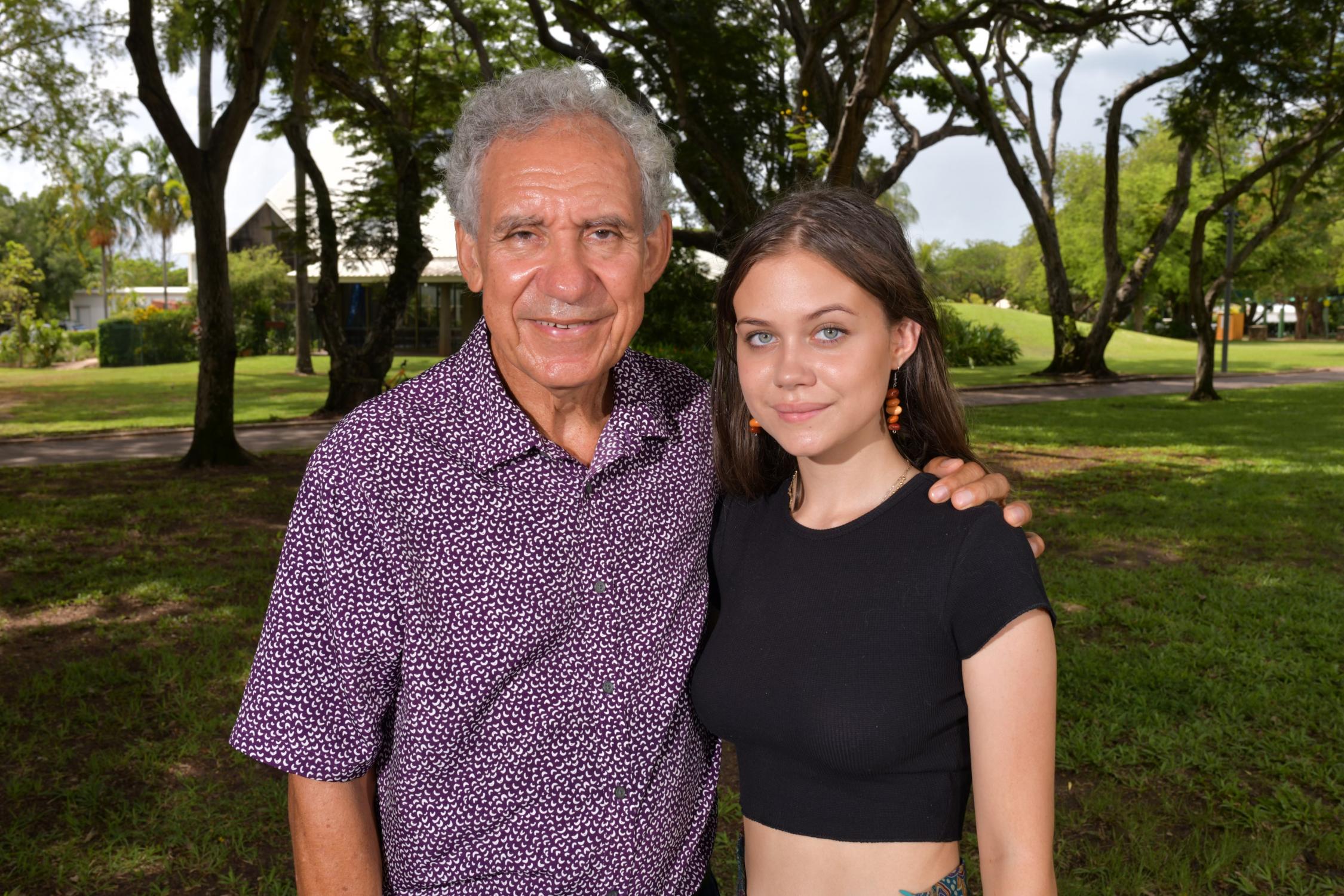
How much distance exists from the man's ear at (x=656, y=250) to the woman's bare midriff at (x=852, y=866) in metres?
1.17

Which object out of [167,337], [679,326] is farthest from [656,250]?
[167,337]

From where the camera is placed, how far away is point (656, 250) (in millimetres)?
2402

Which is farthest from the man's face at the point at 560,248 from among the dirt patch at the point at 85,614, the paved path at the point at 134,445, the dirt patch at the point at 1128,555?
the paved path at the point at 134,445

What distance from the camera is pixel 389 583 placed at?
6.18 feet

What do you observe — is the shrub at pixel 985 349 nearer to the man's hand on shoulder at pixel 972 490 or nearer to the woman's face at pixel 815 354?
the man's hand on shoulder at pixel 972 490

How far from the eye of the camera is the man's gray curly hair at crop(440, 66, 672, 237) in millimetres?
2164

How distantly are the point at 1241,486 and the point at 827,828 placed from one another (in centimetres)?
1113

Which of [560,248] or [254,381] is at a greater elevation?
[560,248]

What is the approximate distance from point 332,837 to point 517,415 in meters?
0.81

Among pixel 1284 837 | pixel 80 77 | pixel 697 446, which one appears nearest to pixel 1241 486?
pixel 1284 837

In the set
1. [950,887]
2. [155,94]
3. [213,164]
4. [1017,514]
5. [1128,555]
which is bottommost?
[1128,555]

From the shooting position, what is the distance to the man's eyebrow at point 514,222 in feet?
7.07

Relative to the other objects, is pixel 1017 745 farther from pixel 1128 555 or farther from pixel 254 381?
pixel 254 381

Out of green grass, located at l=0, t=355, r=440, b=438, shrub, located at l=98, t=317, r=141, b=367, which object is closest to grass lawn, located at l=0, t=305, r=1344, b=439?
green grass, located at l=0, t=355, r=440, b=438
